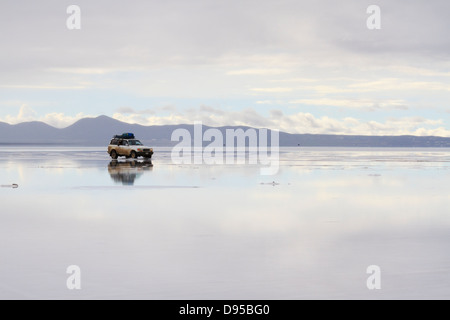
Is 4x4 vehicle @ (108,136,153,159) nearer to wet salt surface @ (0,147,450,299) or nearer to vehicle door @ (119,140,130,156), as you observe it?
vehicle door @ (119,140,130,156)

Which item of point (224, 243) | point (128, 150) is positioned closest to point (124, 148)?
point (128, 150)

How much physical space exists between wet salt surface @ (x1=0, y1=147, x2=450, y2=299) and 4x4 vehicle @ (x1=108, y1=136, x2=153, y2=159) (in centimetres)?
3414

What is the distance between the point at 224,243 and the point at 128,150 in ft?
156

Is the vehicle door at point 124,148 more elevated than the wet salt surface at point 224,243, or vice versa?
the vehicle door at point 124,148

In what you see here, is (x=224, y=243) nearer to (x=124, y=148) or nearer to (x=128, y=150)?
(x=124, y=148)

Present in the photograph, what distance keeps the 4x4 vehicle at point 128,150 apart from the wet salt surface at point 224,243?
3414cm

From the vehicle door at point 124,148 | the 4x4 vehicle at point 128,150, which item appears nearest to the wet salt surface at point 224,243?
the 4x4 vehicle at point 128,150

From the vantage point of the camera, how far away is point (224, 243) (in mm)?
13094

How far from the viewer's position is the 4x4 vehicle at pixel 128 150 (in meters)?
59.1

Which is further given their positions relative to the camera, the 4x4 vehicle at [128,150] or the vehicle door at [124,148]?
the vehicle door at [124,148]

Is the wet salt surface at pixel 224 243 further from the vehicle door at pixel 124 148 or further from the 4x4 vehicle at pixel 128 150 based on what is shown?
the vehicle door at pixel 124 148
